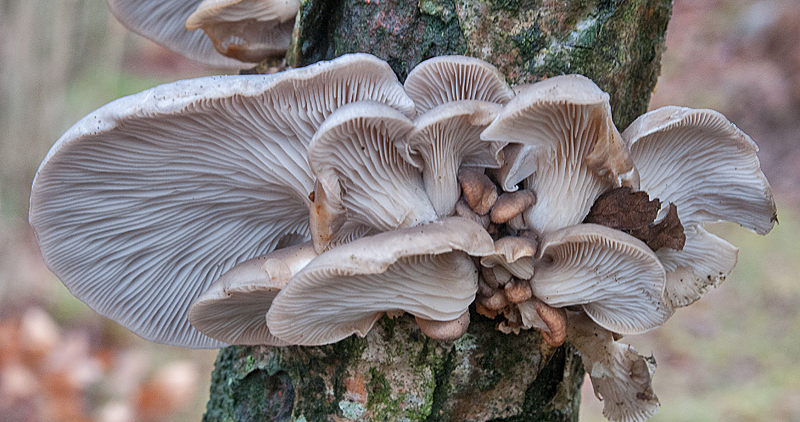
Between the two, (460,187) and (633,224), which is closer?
(633,224)

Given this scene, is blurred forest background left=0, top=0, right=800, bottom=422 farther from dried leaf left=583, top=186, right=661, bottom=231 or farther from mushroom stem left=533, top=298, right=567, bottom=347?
dried leaf left=583, top=186, right=661, bottom=231

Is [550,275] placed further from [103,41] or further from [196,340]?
[103,41]

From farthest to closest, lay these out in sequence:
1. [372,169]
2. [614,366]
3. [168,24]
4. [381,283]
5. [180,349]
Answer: [180,349]
[168,24]
[614,366]
[372,169]
[381,283]

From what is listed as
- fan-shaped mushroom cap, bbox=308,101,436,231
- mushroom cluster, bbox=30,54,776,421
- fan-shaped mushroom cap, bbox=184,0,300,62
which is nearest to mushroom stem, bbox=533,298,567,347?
mushroom cluster, bbox=30,54,776,421

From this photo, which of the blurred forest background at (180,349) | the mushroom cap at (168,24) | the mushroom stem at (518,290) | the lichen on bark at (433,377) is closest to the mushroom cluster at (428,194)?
the mushroom stem at (518,290)

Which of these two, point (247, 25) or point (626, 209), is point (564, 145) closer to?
point (626, 209)

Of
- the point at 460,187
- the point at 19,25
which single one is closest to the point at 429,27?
the point at 460,187

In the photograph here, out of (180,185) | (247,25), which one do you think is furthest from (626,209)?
(247,25)
